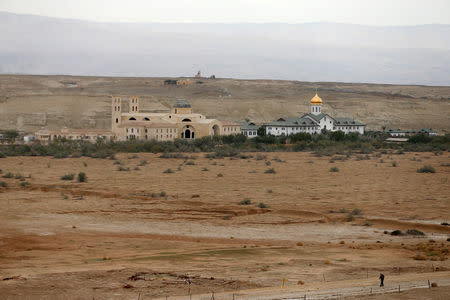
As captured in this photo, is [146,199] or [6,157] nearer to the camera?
[146,199]

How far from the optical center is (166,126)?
76438mm

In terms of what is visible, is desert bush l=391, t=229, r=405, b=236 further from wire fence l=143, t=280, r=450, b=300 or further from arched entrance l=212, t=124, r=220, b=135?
arched entrance l=212, t=124, r=220, b=135

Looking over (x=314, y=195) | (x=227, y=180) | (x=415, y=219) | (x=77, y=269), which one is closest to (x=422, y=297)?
(x=77, y=269)

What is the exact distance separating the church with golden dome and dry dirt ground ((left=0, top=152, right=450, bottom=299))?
121ft

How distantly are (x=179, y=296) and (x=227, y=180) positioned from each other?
24.2m

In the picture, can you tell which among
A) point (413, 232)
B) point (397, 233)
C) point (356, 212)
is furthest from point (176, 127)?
point (413, 232)

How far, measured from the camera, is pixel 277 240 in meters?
21.7

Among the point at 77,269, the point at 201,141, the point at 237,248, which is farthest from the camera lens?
the point at 201,141

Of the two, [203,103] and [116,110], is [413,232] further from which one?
[203,103]

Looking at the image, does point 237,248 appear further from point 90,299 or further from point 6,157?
point 6,157

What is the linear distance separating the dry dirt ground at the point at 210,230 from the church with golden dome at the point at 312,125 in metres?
36.7

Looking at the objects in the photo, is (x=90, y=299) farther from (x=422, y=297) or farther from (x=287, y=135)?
(x=287, y=135)

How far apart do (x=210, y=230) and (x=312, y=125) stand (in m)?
60.4

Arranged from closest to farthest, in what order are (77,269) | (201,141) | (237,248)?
(77,269) → (237,248) → (201,141)
